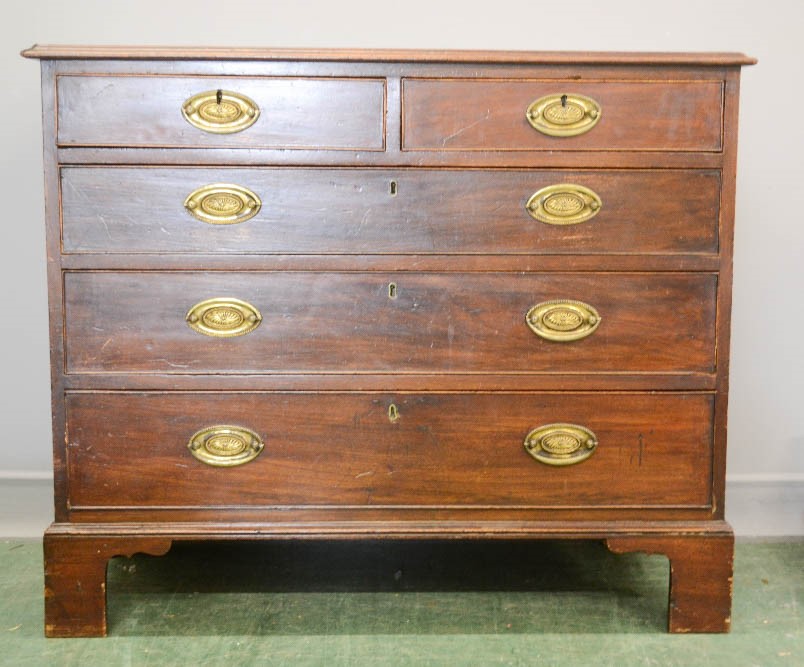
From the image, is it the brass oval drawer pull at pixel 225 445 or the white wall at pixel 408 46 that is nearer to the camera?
the brass oval drawer pull at pixel 225 445

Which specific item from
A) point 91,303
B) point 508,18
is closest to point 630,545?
point 91,303

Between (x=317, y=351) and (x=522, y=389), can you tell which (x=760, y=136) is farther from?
(x=317, y=351)

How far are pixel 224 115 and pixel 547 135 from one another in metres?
0.64

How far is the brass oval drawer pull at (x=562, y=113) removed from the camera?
1.72 metres

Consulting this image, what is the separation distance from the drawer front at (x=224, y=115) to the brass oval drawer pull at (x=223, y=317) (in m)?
0.31

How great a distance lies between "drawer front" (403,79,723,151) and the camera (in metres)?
1.72

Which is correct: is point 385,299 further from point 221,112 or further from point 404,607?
point 404,607

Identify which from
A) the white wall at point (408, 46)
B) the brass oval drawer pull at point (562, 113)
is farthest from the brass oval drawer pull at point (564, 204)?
the white wall at point (408, 46)

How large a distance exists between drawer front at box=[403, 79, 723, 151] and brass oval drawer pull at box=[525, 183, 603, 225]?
3.3 inches

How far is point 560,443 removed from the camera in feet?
5.89

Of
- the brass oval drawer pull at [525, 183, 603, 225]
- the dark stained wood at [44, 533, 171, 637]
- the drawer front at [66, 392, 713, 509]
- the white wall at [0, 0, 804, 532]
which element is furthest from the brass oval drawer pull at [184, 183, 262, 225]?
the white wall at [0, 0, 804, 532]

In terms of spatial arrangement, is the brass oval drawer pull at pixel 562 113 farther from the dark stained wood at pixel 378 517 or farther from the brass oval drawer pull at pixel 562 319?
the dark stained wood at pixel 378 517

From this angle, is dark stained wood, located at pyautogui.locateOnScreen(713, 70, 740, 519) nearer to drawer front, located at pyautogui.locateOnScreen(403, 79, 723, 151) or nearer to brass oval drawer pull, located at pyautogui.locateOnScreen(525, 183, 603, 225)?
drawer front, located at pyautogui.locateOnScreen(403, 79, 723, 151)

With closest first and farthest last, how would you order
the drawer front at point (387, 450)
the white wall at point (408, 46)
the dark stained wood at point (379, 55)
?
the dark stained wood at point (379, 55) < the drawer front at point (387, 450) < the white wall at point (408, 46)
